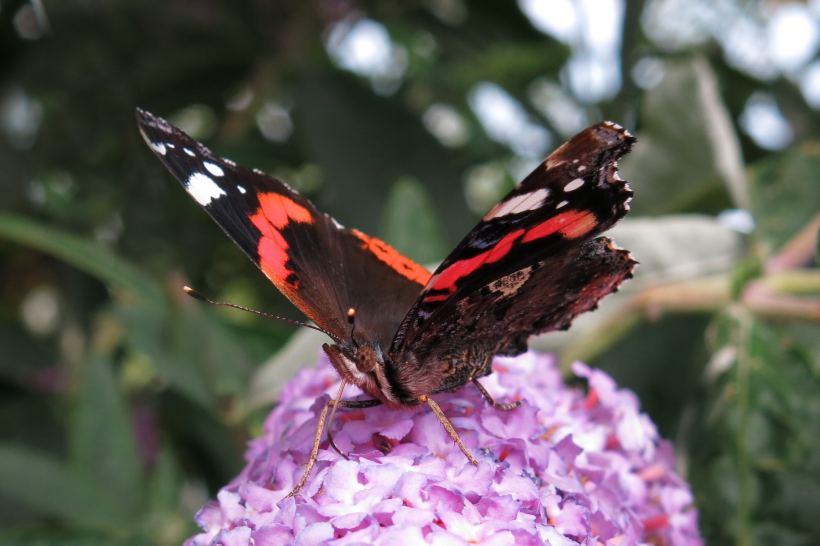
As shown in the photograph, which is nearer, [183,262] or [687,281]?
[687,281]

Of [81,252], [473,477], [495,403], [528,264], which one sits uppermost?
[81,252]

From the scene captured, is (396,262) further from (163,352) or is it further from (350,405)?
(163,352)

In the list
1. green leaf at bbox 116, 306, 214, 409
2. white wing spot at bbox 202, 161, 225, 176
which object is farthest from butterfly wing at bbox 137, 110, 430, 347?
green leaf at bbox 116, 306, 214, 409

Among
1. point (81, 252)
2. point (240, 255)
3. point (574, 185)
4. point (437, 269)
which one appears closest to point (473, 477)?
point (437, 269)

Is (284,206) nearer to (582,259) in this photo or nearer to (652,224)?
(582,259)

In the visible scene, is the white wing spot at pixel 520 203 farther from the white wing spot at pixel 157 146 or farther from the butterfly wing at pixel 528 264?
the white wing spot at pixel 157 146

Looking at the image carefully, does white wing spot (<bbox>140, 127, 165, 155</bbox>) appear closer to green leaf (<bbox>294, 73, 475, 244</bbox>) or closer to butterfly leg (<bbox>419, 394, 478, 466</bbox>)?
butterfly leg (<bbox>419, 394, 478, 466</bbox>)

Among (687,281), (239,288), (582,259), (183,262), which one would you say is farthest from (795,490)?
(239,288)

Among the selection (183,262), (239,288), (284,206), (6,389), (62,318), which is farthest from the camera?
(239,288)
